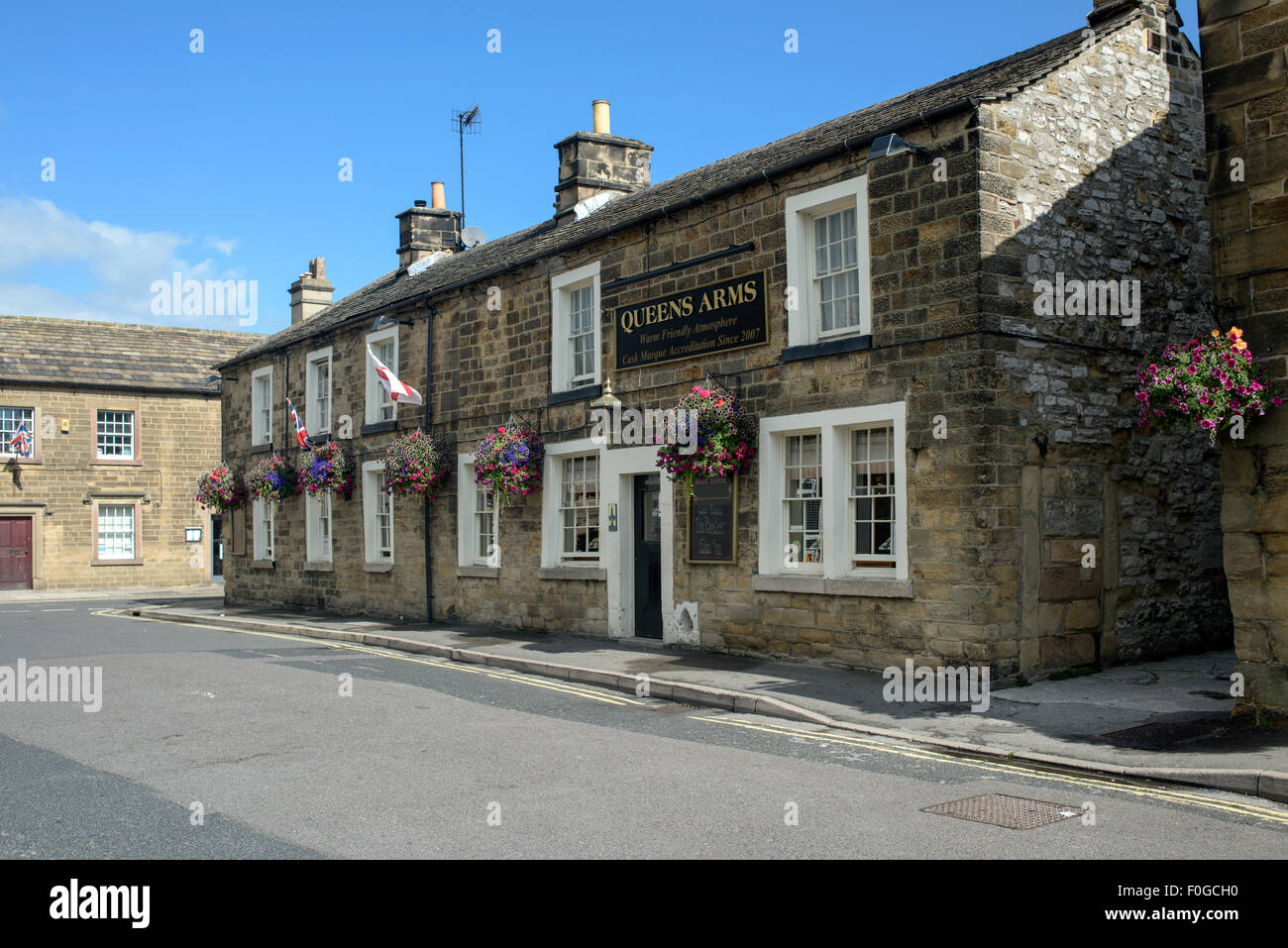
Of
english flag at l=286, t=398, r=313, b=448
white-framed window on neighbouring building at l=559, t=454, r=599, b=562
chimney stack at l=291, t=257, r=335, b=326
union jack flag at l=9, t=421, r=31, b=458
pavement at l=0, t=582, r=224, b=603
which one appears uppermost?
chimney stack at l=291, t=257, r=335, b=326

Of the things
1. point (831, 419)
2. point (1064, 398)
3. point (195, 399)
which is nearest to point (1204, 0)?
point (1064, 398)

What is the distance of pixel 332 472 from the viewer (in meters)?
22.2

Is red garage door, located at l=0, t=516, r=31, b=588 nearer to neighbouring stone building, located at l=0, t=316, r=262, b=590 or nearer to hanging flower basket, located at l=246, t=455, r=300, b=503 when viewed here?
neighbouring stone building, located at l=0, t=316, r=262, b=590

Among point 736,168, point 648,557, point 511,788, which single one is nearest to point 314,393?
point 648,557

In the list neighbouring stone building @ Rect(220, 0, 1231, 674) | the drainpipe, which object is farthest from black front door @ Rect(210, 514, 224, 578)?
neighbouring stone building @ Rect(220, 0, 1231, 674)

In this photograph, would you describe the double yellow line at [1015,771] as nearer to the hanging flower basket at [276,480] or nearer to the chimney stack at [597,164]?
the chimney stack at [597,164]

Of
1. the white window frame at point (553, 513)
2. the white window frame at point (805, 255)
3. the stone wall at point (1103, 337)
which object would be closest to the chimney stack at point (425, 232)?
the white window frame at point (553, 513)

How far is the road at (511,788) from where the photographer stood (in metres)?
6.04

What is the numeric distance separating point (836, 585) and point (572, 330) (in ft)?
22.3

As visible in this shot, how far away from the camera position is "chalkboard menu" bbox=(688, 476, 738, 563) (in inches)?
542

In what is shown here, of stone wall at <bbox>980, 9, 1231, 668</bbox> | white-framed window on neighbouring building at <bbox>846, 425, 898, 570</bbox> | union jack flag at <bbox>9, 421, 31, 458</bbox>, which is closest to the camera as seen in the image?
stone wall at <bbox>980, 9, 1231, 668</bbox>

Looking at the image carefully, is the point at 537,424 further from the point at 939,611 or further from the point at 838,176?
the point at 939,611

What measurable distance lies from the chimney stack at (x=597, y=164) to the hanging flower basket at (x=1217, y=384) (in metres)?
12.8

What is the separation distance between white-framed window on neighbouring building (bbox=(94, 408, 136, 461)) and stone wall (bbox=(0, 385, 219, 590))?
0.67 ft
